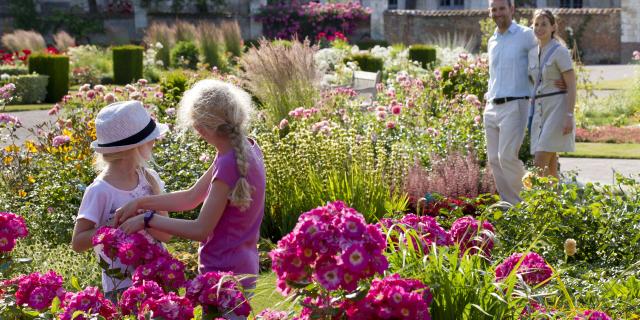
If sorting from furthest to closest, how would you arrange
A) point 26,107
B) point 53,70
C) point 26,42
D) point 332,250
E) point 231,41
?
point 26,42
point 231,41
point 53,70
point 26,107
point 332,250

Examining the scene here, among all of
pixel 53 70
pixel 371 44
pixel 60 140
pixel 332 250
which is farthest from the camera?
pixel 371 44

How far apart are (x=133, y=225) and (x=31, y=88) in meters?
17.9

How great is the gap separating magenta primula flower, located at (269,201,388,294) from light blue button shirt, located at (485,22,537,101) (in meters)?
4.60

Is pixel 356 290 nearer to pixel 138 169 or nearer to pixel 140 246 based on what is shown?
pixel 140 246

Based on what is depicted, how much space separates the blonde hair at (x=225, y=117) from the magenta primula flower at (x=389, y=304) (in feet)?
2.87

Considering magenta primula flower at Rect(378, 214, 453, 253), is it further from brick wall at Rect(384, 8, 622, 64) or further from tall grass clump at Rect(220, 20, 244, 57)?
brick wall at Rect(384, 8, 622, 64)

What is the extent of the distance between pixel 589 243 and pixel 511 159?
2025 millimetres

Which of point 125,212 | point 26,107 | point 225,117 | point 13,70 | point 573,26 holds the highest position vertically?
point 225,117

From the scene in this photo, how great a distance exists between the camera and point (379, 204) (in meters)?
6.40

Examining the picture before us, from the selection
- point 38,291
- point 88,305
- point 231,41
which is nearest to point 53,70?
point 231,41

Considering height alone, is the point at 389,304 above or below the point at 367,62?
above

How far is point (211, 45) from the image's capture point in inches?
1001

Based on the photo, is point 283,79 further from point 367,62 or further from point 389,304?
point 367,62

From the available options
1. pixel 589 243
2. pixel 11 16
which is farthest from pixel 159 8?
pixel 589 243
